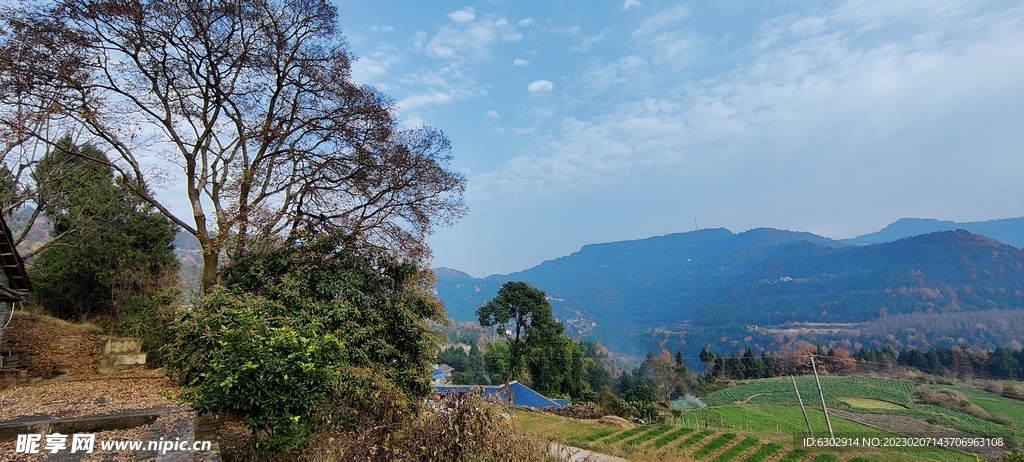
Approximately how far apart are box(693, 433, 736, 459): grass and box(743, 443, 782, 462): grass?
120 centimetres

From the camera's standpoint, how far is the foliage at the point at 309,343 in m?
4.15

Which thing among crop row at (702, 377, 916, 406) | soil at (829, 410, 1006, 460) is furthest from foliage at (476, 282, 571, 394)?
crop row at (702, 377, 916, 406)

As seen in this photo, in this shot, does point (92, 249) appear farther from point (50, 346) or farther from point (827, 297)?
point (827, 297)

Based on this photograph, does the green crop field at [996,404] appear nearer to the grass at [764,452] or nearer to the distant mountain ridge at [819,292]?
the grass at [764,452]

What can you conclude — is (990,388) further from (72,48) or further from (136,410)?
(72,48)

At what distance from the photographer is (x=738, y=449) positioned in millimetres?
14156

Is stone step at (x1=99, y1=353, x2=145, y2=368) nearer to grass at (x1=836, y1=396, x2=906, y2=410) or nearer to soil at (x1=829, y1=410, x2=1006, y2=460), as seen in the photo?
soil at (x1=829, y1=410, x2=1006, y2=460)

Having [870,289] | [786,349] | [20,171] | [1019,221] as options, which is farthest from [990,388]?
[1019,221]

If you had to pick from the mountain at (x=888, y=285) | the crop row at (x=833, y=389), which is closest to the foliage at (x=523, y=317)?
the crop row at (x=833, y=389)

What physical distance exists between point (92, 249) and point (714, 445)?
21842mm

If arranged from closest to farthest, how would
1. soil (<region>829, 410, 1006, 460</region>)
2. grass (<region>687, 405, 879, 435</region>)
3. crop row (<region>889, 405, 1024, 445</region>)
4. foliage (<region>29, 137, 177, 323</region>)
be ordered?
1. foliage (<region>29, 137, 177, 323</region>)
2. soil (<region>829, 410, 1006, 460</region>)
3. crop row (<region>889, 405, 1024, 445</region>)
4. grass (<region>687, 405, 879, 435</region>)

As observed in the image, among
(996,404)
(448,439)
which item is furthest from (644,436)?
(996,404)

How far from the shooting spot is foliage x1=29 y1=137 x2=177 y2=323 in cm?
1395

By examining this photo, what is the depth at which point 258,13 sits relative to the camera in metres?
9.03
